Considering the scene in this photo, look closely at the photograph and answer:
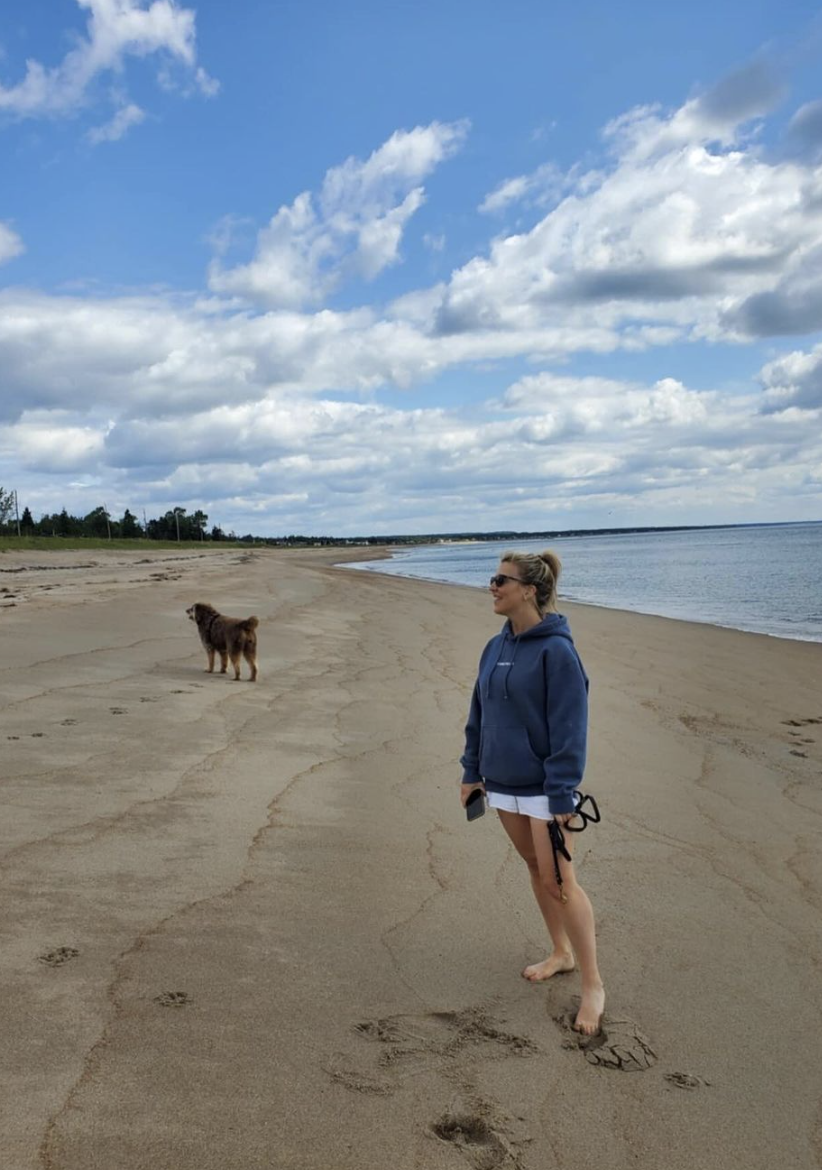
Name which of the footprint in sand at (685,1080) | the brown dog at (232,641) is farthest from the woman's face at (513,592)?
the brown dog at (232,641)

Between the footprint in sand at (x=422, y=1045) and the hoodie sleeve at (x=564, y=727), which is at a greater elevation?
the hoodie sleeve at (x=564, y=727)

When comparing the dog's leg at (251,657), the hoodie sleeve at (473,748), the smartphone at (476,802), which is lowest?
the dog's leg at (251,657)

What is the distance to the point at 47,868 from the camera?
15.6 ft

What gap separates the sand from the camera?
9.84ft

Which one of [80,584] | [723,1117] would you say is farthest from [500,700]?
[80,584]

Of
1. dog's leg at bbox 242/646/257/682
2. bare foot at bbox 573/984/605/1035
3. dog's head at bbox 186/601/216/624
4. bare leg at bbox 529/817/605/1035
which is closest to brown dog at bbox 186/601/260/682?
dog's leg at bbox 242/646/257/682

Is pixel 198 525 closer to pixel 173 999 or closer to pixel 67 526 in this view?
pixel 67 526

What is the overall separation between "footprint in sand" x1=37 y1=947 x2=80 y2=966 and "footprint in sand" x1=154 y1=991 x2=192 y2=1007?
0.51 metres

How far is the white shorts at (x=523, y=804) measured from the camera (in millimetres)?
3859

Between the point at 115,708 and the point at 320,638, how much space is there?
7028 mm

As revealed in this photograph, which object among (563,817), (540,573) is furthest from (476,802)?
(540,573)

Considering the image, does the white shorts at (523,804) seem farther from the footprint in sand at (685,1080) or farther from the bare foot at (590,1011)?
the footprint in sand at (685,1080)

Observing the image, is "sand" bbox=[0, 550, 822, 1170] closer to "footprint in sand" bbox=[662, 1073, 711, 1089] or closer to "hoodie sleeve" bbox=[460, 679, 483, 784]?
"footprint in sand" bbox=[662, 1073, 711, 1089]

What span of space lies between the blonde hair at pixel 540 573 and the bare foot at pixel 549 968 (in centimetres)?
163
